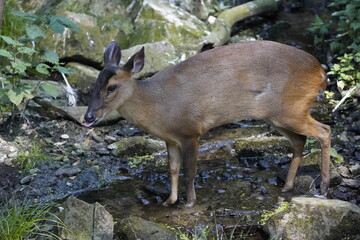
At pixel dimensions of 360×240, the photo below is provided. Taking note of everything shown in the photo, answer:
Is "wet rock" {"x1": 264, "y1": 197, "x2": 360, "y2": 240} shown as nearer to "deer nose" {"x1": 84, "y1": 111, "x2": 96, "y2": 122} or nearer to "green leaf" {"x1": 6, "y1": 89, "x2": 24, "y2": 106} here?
"deer nose" {"x1": 84, "y1": 111, "x2": 96, "y2": 122}

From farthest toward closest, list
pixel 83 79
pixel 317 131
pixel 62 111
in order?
pixel 83 79, pixel 62 111, pixel 317 131

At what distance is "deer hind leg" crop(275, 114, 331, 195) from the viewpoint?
608cm

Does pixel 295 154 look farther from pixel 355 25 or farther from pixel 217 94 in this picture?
pixel 355 25

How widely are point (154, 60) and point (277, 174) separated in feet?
11.5

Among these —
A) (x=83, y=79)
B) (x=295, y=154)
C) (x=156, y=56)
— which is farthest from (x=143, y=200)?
(x=156, y=56)

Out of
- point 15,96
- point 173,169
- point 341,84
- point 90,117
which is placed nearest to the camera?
point 90,117

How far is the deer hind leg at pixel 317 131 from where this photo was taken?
608 cm

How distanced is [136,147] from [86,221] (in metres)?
2.55

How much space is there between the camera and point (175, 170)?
635cm

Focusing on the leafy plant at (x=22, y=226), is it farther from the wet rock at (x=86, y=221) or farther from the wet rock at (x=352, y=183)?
the wet rock at (x=352, y=183)

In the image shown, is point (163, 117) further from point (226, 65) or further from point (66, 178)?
point (66, 178)

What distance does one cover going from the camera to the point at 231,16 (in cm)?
1207

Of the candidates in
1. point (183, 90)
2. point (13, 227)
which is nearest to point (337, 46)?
point (183, 90)

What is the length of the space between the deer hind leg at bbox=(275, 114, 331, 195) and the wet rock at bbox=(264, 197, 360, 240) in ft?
2.99
